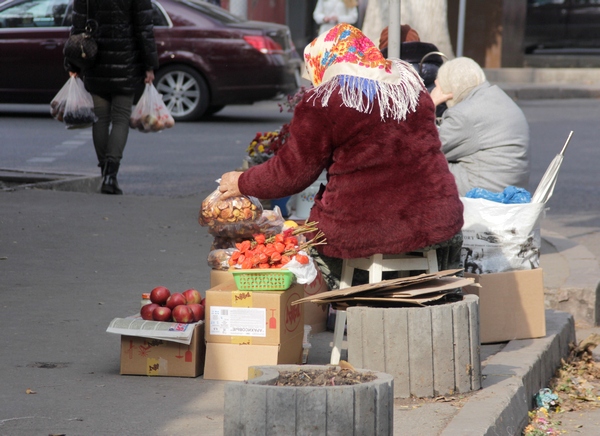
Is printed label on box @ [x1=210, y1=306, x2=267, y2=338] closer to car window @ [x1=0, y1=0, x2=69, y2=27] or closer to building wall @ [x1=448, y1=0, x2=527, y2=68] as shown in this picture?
car window @ [x1=0, y1=0, x2=69, y2=27]

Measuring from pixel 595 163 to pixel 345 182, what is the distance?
826 cm

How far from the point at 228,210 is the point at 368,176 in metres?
0.95

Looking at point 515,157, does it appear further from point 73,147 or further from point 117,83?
point 73,147

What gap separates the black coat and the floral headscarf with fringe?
471 cm

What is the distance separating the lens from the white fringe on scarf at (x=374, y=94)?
12.9 feet

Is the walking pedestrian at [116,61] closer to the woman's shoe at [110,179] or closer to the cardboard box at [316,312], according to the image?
the woman's shoe at [110,179]

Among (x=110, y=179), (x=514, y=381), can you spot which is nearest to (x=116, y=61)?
(x=110, y=179)

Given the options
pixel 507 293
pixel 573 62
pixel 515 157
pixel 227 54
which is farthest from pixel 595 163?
pixel 573 62

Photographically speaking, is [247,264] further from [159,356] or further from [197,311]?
[159,356]

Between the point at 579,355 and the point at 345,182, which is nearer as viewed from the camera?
the point at 345,182

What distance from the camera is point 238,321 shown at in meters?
4.12

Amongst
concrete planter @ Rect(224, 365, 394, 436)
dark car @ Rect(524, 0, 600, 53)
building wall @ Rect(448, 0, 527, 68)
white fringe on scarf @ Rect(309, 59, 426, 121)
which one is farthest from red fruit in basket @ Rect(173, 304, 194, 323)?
dark car @ Rect(524, 0, 600, 53)

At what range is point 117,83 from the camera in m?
8.53

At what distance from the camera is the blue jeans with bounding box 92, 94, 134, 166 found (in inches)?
341
